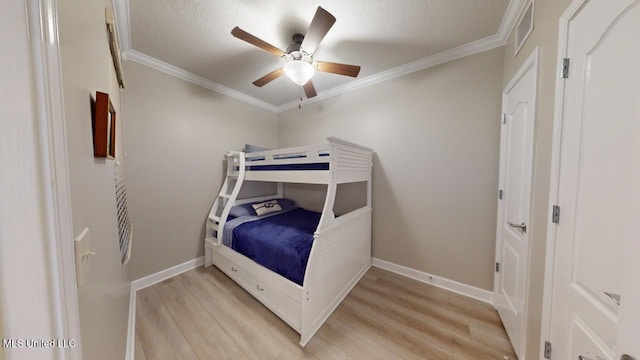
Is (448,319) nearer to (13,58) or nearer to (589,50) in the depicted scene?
(589,50)

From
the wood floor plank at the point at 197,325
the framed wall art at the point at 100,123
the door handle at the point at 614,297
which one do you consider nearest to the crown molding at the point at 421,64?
the door handle at the point at 614,297

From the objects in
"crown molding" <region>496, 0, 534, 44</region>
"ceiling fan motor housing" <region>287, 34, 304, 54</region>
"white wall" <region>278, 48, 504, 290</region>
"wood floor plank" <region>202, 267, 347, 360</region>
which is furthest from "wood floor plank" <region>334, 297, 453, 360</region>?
"crown molding" <region>496, 0, 534, 44</region>

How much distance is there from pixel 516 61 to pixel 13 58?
247 centimetres

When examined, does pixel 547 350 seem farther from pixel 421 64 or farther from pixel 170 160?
pixel 170 160

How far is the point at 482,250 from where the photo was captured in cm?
196

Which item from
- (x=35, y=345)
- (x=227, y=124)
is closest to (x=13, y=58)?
(x=35, y=345)

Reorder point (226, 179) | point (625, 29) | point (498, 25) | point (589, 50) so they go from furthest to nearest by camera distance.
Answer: point (226, 179)
point (498, 25)
point (589, 50)
point (625, 29)

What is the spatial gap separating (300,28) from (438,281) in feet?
9.48

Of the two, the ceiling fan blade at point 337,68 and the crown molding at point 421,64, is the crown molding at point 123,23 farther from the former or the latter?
the crown molding at point 421,64

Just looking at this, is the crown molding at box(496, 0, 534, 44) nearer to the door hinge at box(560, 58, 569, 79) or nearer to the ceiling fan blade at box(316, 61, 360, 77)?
the door hinge at box(560, 58, 569, 79)

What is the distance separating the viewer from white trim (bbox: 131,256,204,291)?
2.13 meters

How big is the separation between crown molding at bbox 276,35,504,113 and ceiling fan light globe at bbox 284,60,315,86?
115 cm

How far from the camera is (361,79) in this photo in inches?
103

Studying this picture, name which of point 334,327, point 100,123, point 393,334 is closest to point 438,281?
point 393,334
